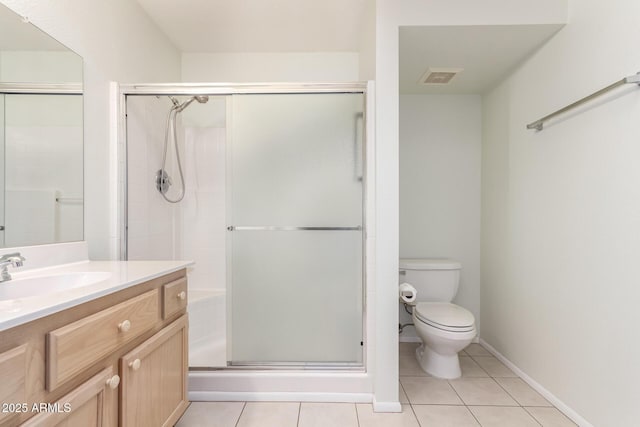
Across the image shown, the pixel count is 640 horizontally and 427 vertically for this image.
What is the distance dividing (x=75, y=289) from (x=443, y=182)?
8.37ft

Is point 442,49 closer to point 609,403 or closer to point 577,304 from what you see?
point 577,304

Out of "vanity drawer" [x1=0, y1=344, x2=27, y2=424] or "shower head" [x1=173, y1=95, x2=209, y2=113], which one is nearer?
"vanity drawer" [x1=0, y1=344, x2=27, y2=424]

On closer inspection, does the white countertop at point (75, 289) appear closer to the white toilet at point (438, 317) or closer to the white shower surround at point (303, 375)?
the white shower surround at point (303, 375)

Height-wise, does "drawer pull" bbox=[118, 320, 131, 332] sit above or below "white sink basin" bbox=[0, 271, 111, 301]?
below

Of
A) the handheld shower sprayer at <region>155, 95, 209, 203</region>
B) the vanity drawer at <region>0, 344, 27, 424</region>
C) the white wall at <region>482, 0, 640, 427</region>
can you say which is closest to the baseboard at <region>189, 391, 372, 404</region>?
the white wall at <region>482, 0, 640, 427</region>

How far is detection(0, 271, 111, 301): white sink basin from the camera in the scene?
108cm

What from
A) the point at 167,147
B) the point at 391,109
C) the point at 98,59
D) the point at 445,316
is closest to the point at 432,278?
the point at 445,316

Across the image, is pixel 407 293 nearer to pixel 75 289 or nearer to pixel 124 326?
pixel 124 326

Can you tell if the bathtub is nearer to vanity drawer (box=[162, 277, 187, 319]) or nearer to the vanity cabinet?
the vanity cabinet

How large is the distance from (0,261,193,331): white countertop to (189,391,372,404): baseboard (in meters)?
0.85

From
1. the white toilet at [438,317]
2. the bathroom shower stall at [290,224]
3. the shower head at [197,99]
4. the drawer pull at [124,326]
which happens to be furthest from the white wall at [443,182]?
the drawer pull at [124,326]

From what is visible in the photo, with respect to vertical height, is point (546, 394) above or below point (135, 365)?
below

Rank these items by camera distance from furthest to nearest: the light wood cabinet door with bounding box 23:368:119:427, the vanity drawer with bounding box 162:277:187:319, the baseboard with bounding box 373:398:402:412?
1. the baseboard with bounding box 373:398:402:412
2. the vanity drawer with bounding box 162:277:187:319
3. the light wood cabinet door with bounding box 23:368:119:427

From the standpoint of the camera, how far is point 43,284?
46.0 inches
